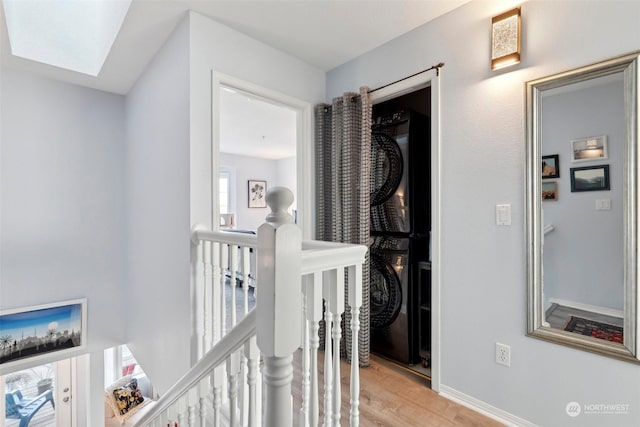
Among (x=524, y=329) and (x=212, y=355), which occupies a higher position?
(x=212, y=355)


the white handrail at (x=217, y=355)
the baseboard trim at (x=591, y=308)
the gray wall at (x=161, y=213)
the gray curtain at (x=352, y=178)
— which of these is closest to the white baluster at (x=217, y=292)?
the gray wall at (x=161, y=213)

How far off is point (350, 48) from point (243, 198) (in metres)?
5.15

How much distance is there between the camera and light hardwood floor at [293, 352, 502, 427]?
1715mm

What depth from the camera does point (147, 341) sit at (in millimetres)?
2627

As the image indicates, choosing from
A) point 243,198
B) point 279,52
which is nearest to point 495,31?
point 279,52

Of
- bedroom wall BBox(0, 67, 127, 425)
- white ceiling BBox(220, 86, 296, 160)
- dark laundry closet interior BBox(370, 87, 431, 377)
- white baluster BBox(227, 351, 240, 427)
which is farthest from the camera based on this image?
white ceiling BBox(220, 86, 296, 160)

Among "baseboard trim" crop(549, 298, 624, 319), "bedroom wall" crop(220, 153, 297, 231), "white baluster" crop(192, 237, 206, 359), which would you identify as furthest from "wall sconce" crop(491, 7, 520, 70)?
"bedroom wall" crop(220, 153, 297, 231)

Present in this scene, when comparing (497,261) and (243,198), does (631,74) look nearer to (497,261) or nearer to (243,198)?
(497,261)

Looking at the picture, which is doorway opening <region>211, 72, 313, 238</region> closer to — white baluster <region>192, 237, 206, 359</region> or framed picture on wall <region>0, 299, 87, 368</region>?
white baluster <region>192, 237, 206, 359</region>

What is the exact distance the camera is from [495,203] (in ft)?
5.72

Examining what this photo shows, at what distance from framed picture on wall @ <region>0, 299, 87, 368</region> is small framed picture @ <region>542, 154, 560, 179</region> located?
155 inches

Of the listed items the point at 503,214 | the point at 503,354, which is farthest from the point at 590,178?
the point at 503,354

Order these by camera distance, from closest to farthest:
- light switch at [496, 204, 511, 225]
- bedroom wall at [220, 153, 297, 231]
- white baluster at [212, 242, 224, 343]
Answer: light switch at [496, 204, 511, 225] → white baluster at [212, 242, 224, 343] → bedroom wall at [220, 153, 297, 231]

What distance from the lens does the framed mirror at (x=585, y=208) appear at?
1.36m
